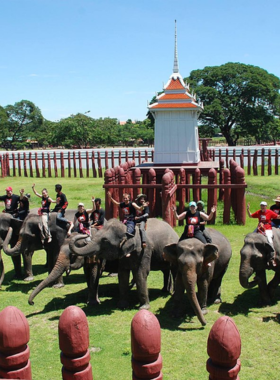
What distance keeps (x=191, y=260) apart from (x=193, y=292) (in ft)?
1.71

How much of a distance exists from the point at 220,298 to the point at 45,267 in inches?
188

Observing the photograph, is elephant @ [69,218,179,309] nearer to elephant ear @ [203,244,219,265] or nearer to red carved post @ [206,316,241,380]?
elephant ear @ [203,244,219,265]

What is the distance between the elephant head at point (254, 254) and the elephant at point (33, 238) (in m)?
4.02

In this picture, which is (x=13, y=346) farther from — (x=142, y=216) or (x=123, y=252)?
(x=142, y=216)

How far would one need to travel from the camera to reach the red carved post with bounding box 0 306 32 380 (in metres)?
2.62

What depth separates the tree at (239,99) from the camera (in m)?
47.2

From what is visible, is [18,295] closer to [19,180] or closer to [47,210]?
[47,210]

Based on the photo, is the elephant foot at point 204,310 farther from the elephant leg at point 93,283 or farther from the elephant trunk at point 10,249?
the elephant trunk at point 10,249

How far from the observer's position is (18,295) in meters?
8.88

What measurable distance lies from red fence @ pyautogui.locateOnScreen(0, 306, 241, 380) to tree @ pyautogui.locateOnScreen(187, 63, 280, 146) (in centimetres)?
4595

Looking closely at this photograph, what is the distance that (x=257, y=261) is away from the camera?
7.62m

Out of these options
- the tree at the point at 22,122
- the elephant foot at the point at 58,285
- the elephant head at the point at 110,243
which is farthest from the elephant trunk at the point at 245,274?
the tree at the point at 22,122

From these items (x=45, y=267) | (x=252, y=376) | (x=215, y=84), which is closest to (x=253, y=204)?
(x=45, y=267)

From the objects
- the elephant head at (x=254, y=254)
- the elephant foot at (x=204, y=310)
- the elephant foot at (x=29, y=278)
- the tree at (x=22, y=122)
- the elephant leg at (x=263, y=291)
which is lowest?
the elephant foot at (x=29, y=278)
